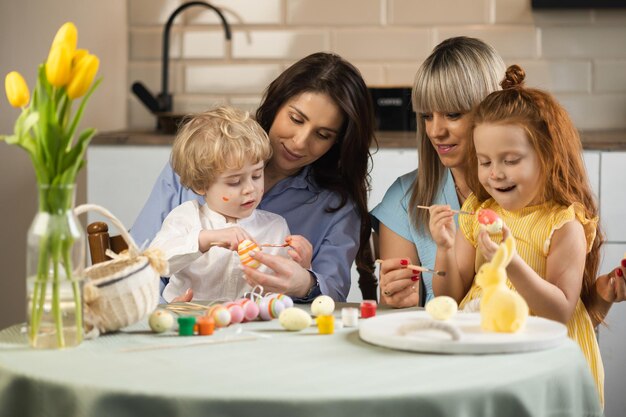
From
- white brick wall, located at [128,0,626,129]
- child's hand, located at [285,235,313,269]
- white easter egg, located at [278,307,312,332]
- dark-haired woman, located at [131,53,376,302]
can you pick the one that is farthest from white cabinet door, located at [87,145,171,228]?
white easter egg, located at [278,307,312,332]

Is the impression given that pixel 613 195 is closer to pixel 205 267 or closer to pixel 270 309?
pixel 205 267

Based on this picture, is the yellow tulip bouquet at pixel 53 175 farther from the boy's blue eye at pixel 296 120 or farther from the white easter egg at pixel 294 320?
the boy's blue eye at pixel 296 120

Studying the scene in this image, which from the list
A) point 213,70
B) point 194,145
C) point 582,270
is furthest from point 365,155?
point 213,70

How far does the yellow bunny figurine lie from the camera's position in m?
1.52

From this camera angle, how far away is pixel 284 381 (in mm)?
1312

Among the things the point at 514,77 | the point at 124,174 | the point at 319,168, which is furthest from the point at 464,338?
the point at 124,174

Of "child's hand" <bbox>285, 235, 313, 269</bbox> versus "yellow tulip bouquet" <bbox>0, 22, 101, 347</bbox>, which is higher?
"yellow tulip bouquet" <bbox>0, 22, 101, 347</bbox>

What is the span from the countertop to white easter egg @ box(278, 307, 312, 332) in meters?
1.76

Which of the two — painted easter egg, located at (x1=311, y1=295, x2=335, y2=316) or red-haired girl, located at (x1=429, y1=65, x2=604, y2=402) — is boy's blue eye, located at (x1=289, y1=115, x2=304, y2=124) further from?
painted easter egg, located at (x1=311, y1=295, x2=335, y2=316)

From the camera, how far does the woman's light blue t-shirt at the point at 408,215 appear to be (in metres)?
2.51

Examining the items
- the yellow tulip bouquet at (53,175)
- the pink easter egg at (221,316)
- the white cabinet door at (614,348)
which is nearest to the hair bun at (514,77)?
the pink easter egg at (221,316)

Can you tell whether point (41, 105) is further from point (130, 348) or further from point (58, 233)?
point (130, 348)

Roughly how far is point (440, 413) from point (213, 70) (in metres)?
2.94

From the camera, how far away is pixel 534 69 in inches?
153
